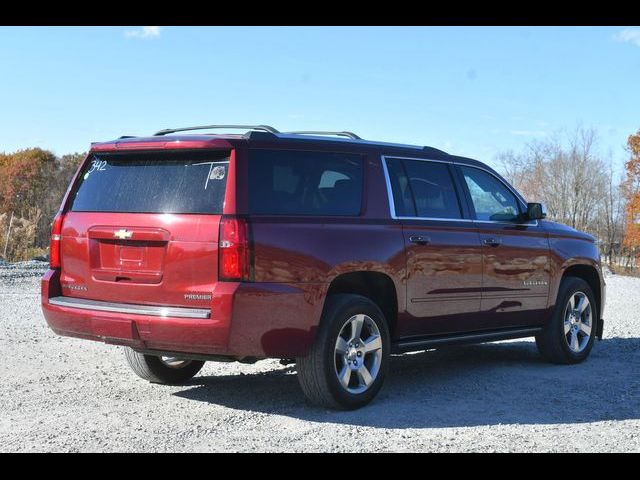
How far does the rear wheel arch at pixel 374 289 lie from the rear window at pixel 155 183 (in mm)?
1157

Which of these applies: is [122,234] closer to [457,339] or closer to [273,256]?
[273,256]

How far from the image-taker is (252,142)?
5.85 meters

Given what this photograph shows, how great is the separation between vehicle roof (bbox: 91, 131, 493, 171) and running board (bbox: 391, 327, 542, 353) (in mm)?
1495

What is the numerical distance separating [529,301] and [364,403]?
7.99 feet

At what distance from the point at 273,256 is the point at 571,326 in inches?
159

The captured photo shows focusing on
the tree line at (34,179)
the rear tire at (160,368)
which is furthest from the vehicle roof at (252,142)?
the tree line at (34,179)

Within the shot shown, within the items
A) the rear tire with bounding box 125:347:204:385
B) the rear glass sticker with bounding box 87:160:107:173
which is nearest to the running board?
the rear tire with bounding box 125:347:204:385

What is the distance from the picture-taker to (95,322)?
596 centimetres

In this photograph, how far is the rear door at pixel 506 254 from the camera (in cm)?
745

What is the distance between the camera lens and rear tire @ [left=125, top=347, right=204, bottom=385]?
7.11 meters

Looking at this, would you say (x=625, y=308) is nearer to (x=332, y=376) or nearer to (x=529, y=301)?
(x=529, y=301)

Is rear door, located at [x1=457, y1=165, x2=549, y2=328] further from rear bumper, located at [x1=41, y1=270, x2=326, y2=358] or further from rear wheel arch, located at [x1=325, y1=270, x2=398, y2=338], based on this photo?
rear bumper, located at [x1=41, y1=270, x2=326, y2=358]
